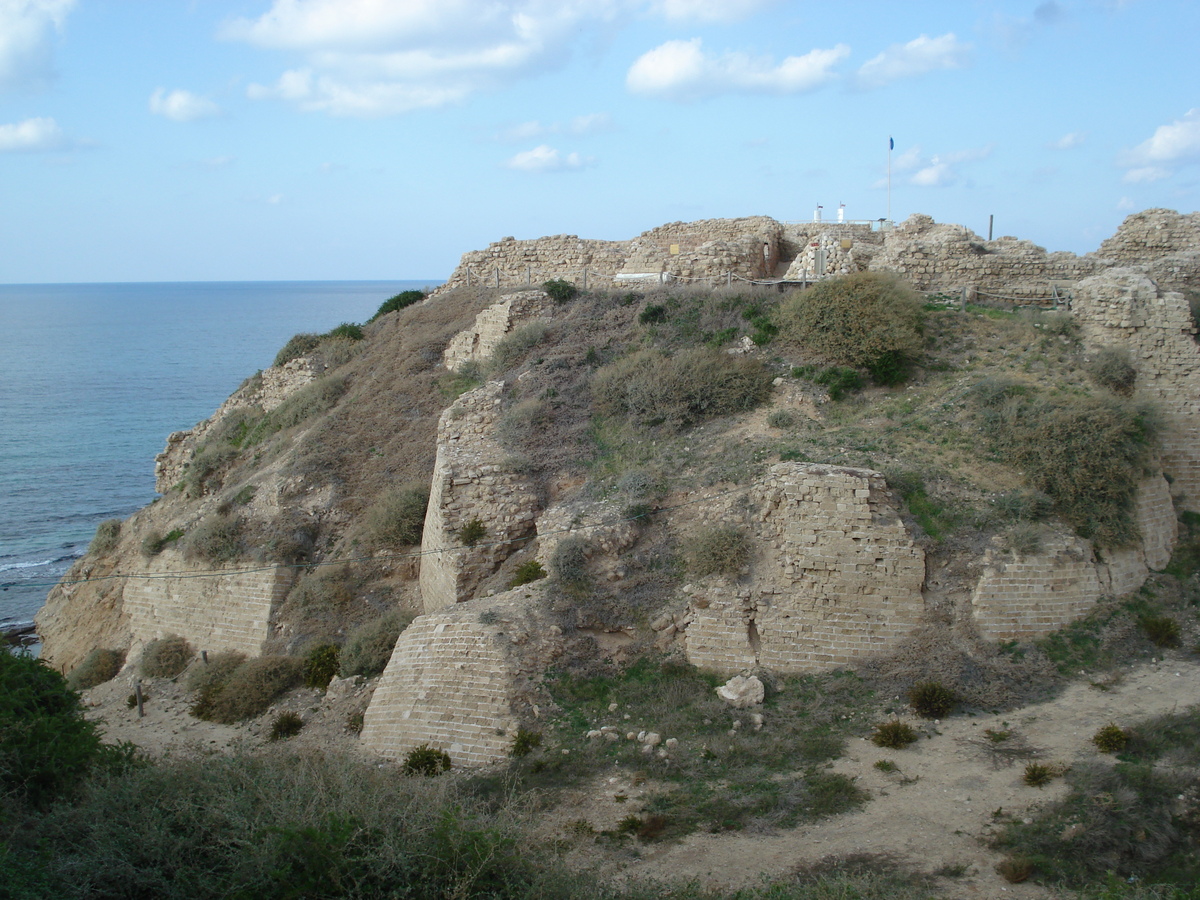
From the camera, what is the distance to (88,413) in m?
60.6

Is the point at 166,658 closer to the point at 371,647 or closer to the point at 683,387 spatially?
the point at 371,647

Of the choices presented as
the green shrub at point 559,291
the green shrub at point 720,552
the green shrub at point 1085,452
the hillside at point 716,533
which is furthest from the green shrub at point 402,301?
the green shrub at point 1085,452

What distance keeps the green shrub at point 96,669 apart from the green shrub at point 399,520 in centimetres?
669

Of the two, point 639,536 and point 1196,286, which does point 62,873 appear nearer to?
point 639,536

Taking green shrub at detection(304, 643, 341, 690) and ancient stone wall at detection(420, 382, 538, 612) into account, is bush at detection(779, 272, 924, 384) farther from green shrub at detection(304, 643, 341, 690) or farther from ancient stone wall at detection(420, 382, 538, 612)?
green shrub at detection(304, 643, 341, 690)

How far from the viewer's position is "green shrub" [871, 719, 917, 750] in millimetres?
11625

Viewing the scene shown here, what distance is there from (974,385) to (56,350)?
11095cm

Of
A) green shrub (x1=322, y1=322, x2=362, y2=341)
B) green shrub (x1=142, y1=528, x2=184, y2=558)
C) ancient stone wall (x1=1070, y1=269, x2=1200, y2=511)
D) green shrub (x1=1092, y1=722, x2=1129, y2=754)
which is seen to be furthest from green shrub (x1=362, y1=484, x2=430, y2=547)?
ancient stone wall (x1=1070, y1=269, x2=1200, y2=511)

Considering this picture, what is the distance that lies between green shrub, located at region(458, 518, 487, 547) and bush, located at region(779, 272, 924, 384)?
25.1 ft

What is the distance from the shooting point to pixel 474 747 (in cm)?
1266

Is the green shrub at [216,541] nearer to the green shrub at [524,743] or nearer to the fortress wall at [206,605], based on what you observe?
the fortress wall at [206,605]

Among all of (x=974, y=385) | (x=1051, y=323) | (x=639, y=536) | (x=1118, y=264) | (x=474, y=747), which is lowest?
(x=474, y=747)

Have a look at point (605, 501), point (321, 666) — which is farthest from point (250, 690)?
point (605, 501)

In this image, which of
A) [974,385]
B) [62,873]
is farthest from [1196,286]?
[62,873]
